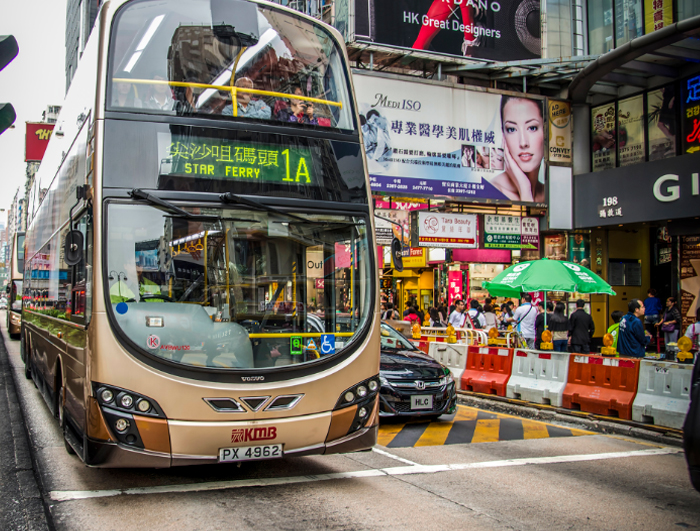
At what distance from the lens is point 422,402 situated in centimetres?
932

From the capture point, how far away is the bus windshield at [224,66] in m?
5.81

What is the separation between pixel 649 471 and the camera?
7.13 metres

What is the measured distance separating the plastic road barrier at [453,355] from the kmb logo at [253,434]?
26.9 feet

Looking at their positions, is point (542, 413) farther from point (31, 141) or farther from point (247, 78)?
point (31, 141)

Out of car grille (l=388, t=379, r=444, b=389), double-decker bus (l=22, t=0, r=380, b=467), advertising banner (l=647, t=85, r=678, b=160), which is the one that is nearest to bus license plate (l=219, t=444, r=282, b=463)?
double-decker bus (l=22, t=0, r=380, b=467)

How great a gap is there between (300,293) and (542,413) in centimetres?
611

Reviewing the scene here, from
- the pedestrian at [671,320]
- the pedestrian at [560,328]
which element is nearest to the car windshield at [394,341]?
the pedestrian at [560,328]

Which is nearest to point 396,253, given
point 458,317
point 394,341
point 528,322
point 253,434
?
point 253,434

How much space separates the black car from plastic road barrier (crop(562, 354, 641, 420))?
2195 mm

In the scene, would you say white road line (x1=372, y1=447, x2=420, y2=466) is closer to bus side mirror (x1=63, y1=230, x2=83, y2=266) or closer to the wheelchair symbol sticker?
the wheelchair symbol sticker

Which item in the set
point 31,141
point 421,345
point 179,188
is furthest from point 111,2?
point 31,141

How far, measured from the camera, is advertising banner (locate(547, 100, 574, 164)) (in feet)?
70.5

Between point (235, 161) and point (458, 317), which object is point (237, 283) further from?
point (458, 317)

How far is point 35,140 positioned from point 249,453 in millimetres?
35243
